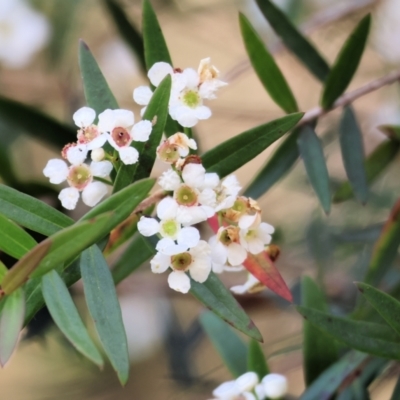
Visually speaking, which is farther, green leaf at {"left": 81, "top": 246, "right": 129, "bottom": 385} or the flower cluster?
the flower cluster

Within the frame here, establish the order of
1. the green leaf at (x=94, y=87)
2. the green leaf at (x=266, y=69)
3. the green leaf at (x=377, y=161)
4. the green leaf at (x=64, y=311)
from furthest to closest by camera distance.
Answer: the green leaf at (x=377, y=161) < the green leaf at (x=266, y=69) < the green leaf at (x=94, y=87) < the green leaf at (x=64, y=311)

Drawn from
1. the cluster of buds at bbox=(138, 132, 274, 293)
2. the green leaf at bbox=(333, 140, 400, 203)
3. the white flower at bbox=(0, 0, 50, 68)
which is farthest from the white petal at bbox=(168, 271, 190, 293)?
the white flower at bbox=(0, 0, 50, 68)

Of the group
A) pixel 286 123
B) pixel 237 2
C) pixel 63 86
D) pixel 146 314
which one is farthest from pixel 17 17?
pixel 286 123

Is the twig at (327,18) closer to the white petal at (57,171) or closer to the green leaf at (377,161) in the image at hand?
the green leaf at (377,161)

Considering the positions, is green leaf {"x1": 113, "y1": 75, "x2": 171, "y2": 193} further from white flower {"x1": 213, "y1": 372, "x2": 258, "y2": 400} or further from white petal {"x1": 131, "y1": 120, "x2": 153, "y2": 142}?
white flower {"x1": 213, "y1": 372, "x2": 258, "y2": 400}

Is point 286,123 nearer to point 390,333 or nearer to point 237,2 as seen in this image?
point 390,333

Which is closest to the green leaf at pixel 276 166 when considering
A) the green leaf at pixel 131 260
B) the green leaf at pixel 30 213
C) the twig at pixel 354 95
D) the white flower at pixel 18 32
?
the twig at pixel 354 95

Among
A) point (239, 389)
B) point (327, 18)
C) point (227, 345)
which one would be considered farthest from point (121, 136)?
point (327, 18)
